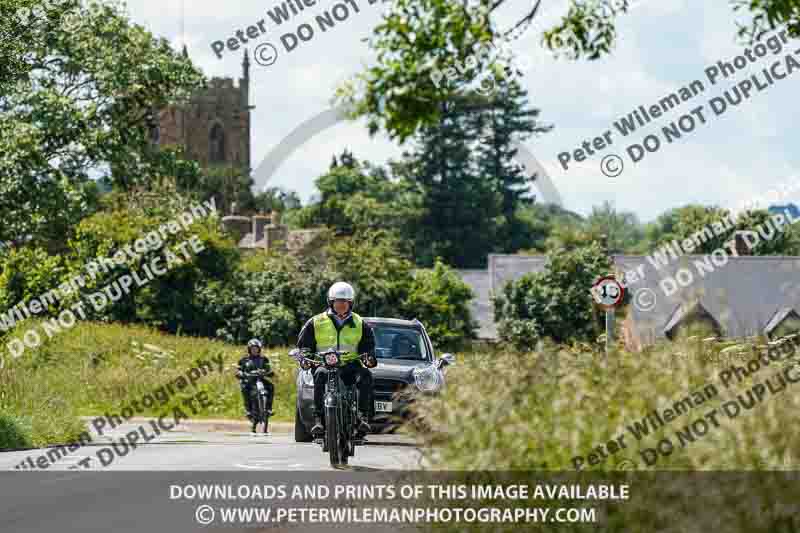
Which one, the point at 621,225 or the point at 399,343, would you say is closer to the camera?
the point at 399,343

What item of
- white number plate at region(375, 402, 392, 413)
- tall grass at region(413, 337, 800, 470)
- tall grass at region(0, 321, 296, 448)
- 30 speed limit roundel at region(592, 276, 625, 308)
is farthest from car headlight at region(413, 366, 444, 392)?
tall grass at region(413, 337, 800, 470)

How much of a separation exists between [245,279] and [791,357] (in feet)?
128

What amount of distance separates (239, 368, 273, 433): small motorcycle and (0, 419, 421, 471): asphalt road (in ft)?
5.50

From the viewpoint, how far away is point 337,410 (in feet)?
46.2

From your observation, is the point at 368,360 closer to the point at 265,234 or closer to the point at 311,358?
the point at 311,358

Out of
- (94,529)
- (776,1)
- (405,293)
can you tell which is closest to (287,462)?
(94,529)

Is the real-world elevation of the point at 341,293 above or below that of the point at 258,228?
below

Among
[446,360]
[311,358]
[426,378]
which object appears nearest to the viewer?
[311,358]

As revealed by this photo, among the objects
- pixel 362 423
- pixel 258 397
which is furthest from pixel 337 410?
pixel 258 397

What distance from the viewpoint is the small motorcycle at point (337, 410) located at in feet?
46.3

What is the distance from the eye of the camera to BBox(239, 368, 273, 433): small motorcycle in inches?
939

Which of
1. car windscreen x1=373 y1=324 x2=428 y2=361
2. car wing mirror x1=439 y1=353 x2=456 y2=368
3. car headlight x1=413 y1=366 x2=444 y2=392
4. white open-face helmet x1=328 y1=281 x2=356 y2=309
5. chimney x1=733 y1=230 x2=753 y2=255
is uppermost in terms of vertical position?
chimney x1=733 y1=230 x2=753 y2=255

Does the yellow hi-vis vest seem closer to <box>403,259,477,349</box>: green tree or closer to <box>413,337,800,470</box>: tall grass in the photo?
<box>413,337,800,470</box>: tall grass

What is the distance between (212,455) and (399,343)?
4345mm
